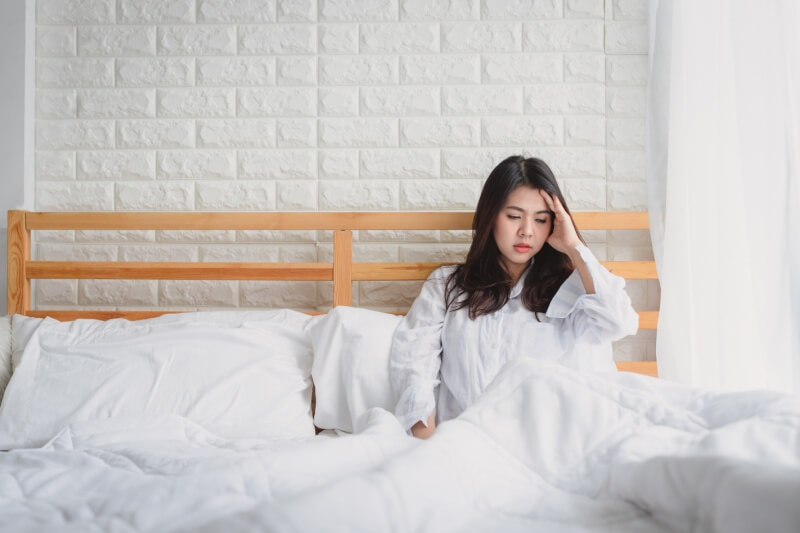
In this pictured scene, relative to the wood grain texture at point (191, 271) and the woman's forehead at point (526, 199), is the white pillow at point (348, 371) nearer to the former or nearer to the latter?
the wood grain texture at point (191, 271)

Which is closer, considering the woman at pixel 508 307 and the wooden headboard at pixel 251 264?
the woman at pixel 508 307

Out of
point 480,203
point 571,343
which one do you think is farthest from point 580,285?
point 480,203

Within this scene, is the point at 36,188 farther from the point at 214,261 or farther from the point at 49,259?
the point at 214,261

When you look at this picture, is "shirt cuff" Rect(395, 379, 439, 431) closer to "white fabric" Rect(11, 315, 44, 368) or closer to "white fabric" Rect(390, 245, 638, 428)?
"white fabric" Rect(390, 245, 638, 428)

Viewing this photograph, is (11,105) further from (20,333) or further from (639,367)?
(639,367)

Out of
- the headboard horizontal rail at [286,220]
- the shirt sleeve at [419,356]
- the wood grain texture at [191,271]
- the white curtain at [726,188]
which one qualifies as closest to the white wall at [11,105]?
the headboard horizontal rail at [286,220]

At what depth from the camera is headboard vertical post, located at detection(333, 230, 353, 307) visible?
1.82 m

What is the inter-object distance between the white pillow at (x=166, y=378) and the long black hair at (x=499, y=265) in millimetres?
454

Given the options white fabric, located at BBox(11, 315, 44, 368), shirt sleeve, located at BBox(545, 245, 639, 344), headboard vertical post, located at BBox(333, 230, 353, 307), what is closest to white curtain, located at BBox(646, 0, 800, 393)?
shirt sleeve, located at BBox(545, 245, 639, 344)

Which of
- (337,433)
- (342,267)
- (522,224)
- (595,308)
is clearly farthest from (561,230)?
(337,433)

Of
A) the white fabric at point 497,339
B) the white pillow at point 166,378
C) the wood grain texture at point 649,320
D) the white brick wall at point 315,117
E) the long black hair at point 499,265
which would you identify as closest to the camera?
the white pillow at point 166,378

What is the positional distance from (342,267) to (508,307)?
0.51 metres

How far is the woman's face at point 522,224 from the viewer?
163 centimetres

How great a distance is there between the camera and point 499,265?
169cm
